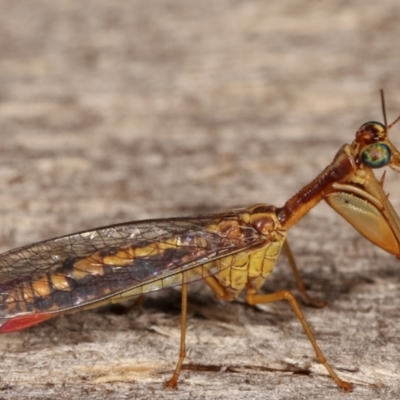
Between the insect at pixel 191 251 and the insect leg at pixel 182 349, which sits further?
the insect at pixel 191 251

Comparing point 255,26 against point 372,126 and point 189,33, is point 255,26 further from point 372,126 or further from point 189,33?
point 372,126

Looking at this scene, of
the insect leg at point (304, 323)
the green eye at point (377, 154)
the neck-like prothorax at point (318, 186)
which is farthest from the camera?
the neck-like prothorax at point (318, 186)

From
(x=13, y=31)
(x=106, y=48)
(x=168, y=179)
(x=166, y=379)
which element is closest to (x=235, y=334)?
(x=166, y=379)

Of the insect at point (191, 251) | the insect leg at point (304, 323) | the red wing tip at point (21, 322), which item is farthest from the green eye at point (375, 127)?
the red wing tip at point (21, 322)

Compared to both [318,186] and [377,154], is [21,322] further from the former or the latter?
[377,154]

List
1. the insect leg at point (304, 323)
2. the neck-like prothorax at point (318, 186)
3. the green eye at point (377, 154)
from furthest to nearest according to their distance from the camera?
the neck-like prothorax at point (318, 186)
the green eye at point (377, 154)
the insect leg at point (304, 323)

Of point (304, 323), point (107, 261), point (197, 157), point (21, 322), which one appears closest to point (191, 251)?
point (107, 261)

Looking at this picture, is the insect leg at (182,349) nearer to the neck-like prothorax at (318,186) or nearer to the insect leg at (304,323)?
the insect leg at (304,323)
